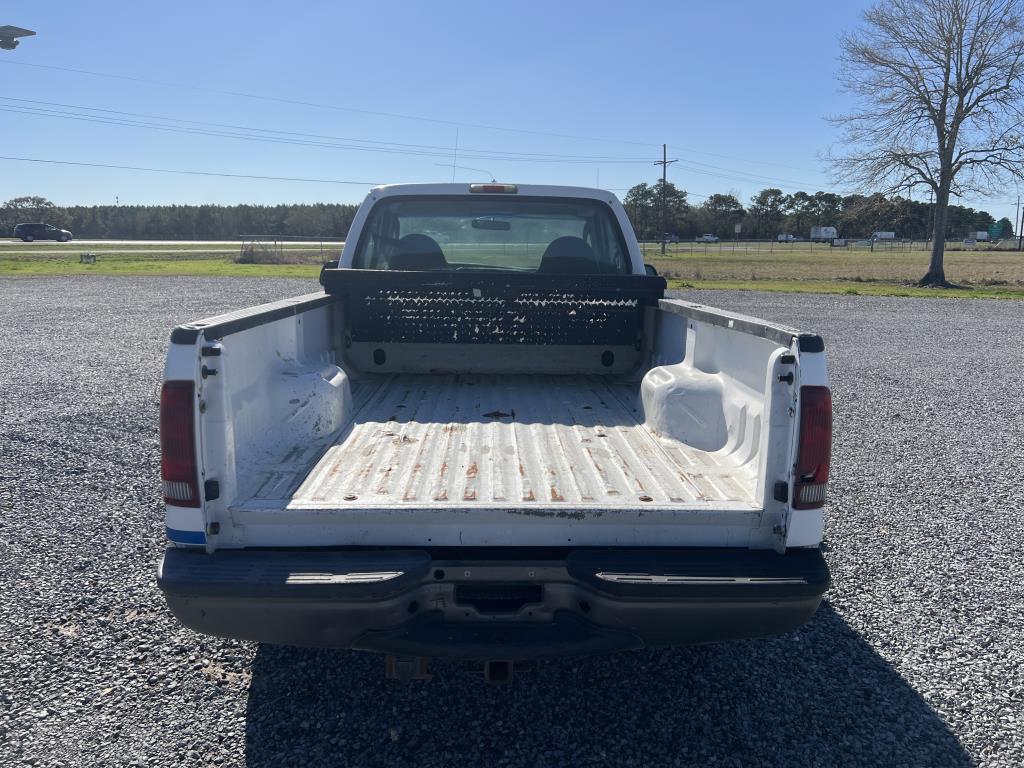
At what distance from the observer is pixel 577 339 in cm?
459

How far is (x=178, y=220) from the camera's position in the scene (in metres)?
98.1

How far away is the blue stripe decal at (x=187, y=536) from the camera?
2420 millimetres

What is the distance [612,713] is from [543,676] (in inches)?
14.4

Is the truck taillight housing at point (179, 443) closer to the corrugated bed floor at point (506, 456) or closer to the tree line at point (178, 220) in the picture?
the corrugated bed floor at point (506, 456)

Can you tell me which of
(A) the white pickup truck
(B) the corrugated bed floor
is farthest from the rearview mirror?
(A) the white pickup truck

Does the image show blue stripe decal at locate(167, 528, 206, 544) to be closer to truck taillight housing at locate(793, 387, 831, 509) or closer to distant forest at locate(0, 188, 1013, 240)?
truck taillight housing at locate(793, 387, 831, 509)

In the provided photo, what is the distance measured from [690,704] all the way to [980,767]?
98cm

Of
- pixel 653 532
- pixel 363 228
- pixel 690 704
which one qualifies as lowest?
pixel 690 704

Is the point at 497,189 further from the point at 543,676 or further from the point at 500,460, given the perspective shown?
the point at 543,676

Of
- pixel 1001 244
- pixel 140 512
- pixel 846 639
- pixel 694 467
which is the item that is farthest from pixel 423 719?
pixel 1001 244

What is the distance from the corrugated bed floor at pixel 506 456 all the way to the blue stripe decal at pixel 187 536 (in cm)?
29

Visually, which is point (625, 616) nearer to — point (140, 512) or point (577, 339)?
point (577, 339)

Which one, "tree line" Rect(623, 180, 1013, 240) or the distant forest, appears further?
"tree line" Rect(623, 180, 1013, 240)

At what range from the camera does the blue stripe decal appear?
2.42 meters
